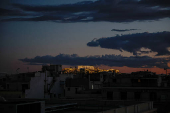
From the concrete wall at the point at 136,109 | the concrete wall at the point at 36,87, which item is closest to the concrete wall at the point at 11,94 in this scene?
the concrete wall at the point at 36,87

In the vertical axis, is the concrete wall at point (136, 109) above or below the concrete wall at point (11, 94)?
above

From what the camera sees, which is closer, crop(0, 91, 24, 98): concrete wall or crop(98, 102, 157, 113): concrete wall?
crop(98, 102, 157, 113): concrete wall

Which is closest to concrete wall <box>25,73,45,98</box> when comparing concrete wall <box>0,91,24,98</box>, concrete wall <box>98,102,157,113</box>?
concrete wall <box>0,91,24,98</box>

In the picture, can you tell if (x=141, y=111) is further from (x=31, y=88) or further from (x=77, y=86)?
(x=77, y=86)

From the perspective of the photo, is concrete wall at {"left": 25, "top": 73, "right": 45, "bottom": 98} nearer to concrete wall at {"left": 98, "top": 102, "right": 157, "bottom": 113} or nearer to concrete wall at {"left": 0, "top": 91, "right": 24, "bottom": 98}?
concrete wall at {"left": 0, "top": 91, "right": 24, "bottom": 98}

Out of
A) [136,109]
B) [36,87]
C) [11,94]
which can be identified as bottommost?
[11,94]

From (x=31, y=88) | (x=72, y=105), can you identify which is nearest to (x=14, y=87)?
(x=31, y=88)

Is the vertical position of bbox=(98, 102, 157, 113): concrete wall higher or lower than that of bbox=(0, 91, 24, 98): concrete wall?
higher

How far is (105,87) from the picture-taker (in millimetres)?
70812

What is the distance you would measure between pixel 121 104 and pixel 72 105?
5066mm

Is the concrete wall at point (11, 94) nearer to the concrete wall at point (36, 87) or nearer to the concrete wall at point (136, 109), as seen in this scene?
the concrete wall at point (36, 87)

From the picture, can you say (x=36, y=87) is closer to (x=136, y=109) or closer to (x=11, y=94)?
(x=11, y=94)

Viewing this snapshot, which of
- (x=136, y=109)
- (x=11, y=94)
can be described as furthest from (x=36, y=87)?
(x=136, y=109)

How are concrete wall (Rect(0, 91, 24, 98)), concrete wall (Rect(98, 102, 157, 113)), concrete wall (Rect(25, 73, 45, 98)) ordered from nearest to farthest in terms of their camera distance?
concrete wall (Rect(98, 102, 157, 113)) → concrete wall (Rect(0, 91, 24, 98)) → concrete wall (Rect(25, 73, 45, 98))
